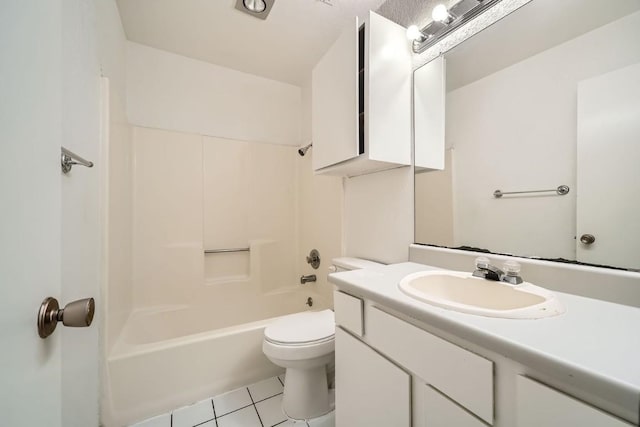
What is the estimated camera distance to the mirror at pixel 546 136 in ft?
2.21

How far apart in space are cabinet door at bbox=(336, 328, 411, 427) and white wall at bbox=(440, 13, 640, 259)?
0.65m

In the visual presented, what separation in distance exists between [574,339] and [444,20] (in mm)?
1314

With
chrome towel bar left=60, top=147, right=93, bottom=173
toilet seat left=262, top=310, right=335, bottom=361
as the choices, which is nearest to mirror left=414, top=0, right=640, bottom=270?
toilet seat left=262, top=310, right=335, bottom=361

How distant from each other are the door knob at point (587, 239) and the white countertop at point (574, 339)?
194mm

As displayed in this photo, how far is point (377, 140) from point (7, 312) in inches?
46.4

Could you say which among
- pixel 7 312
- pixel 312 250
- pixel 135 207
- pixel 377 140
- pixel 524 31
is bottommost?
pixel 312 250

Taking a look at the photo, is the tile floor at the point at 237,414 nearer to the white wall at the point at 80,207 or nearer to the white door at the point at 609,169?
the white wall at the point at 80,207

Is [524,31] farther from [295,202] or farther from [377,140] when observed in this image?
[295,202]

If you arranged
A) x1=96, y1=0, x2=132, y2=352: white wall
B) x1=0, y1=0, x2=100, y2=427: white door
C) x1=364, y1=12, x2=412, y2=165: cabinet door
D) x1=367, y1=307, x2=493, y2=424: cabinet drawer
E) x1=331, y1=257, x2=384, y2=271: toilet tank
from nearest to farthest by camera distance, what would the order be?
1. x1=0, y1=0, x2=100, y2=427: white door
2. x1=367, y1=307, x2=493, y2=424: cabinet drawer
3. x1=364, y1=12, x2=412, y2=165: cabinet door
4. x1=96, y1=0, x2=132, y2=352: white wall
5. x1=331, y1=257, x2=384, y2=271: toilet tank

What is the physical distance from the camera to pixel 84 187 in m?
0.96

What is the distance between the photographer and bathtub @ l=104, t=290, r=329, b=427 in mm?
1154

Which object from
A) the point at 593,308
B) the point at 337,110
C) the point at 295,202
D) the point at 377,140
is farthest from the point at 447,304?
the point at 295,202

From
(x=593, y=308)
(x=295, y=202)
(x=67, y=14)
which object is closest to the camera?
(x=593, y=308)

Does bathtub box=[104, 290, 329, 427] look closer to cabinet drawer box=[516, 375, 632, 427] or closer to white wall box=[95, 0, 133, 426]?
white wall box=[95, 0, 133, 426]
